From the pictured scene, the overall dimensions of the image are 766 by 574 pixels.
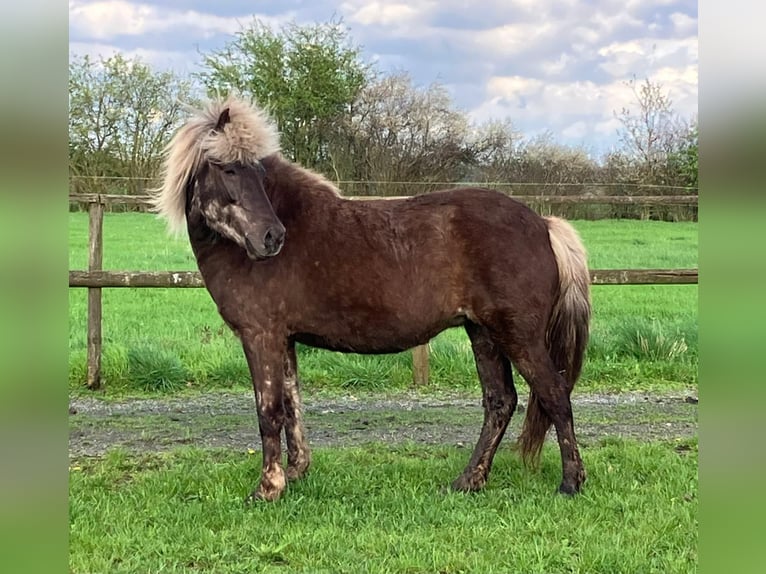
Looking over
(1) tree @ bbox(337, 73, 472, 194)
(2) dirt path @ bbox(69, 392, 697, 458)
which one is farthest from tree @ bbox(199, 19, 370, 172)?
(2) dirt path @ bbox(69, 392, 697, 458)

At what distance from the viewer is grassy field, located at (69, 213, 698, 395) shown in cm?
645

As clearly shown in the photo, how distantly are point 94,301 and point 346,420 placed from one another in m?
2.86

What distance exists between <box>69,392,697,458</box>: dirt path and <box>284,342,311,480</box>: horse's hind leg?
28.0 inches

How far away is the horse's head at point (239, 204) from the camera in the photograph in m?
3.63

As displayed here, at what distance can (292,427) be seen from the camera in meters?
4.22

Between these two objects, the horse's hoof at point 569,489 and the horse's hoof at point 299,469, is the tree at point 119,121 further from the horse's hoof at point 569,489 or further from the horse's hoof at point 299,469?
the horse's hoof at point 569,489

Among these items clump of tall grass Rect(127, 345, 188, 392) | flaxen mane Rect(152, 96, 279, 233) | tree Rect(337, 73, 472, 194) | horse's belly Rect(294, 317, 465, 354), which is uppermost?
tree Rect(337, 73, 472, 194)

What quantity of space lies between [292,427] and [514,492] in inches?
57.4

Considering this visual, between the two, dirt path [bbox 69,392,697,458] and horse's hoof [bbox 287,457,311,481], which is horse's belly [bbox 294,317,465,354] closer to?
horse's hoof [bbox 287,457,311,481]

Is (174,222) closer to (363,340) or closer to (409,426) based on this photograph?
(363,340)

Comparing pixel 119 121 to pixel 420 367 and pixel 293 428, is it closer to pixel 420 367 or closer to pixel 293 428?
pixel 420 367

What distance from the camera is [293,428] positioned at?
13.9 feet

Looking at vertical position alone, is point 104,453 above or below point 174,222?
below
